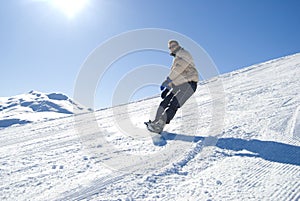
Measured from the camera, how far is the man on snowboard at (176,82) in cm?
640

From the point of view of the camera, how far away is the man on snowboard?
252 inches

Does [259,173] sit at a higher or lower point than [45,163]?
lower

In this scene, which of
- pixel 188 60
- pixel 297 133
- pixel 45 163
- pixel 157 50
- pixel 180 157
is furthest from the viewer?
pixel 157 50

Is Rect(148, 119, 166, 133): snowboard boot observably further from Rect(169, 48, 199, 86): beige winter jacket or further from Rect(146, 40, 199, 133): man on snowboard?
Rect(169, 48, 199, 86): beige winter jacket

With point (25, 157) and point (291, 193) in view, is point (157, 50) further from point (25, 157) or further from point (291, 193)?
point (291, 193)

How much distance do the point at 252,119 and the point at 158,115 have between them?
2132 mm

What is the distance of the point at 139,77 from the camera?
431 inches

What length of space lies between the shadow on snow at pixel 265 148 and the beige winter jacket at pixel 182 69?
1.68 m

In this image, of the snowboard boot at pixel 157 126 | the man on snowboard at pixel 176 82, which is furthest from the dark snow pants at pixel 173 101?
the snowboard boot at pixel 157 126

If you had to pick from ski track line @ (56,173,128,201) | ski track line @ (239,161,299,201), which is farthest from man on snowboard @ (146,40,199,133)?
ski track line @ (239,161,299,201)

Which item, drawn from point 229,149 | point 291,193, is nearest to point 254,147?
point 229,149

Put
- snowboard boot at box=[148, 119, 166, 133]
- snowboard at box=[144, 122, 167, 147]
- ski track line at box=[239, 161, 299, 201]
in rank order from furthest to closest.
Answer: snowboard boot at box=[148, 119, 166, 133] → snowboard at box=[144, 122, 167, 147] → ski track line at box=[239, 161, 299, 201]

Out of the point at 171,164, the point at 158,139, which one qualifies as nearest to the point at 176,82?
the point at 158,139

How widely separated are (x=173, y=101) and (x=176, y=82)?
440 mm
